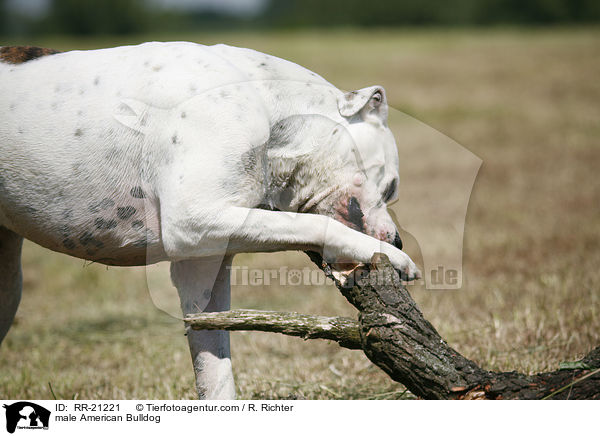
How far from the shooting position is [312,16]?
4728cm

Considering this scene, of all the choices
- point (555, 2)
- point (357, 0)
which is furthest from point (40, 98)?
point (357, 0)

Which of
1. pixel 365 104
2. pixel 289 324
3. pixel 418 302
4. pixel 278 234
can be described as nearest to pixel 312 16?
pixel 418 302

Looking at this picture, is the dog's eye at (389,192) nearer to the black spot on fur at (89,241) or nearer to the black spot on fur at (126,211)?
the black spot on fur at (126,211)

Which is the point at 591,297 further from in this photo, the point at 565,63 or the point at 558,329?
the point at 565,63

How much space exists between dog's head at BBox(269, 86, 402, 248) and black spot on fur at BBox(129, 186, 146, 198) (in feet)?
2.13

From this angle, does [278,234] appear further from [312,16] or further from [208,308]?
[312,16]

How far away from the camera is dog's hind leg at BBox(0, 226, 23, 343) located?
13.4ft

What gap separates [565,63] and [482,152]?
26.1 ft

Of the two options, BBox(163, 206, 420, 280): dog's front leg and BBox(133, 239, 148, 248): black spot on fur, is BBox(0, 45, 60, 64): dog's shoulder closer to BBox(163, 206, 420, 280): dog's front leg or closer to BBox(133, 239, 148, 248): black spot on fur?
BBox(133, 239, 148, 248): black spot on fur

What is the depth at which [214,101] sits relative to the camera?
319 centimetres

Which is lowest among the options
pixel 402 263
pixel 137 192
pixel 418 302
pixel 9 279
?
pixel 418 302

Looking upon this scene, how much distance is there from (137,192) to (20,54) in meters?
1.03
